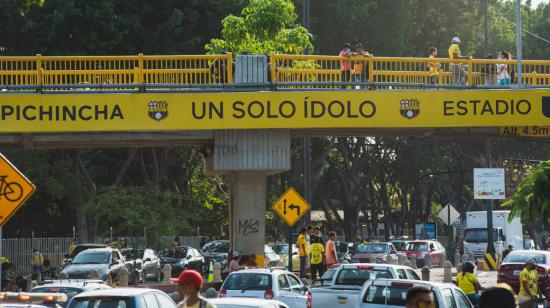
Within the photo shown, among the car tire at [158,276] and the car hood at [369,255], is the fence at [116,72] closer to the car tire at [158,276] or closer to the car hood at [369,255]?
the car tire at [158,276]

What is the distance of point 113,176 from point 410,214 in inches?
1223

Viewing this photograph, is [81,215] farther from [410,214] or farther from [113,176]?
[410,214]

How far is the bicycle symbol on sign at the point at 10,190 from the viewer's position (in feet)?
52.0

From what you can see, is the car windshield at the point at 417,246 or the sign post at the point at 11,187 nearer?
the sign post at the point at 11,187

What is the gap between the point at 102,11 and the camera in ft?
154

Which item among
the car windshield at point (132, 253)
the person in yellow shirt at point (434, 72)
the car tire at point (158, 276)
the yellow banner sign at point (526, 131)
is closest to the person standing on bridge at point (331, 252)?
the person in yellow shirt at point (434, 72)

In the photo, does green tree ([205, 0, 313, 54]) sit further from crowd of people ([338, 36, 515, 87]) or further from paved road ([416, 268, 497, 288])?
paved road ([416, 268, 497, 288])

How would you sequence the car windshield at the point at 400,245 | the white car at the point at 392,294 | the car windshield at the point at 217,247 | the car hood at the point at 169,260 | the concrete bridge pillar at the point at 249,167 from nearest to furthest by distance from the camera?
the white car at the point at 392,294 < the concrete bridge pillar at the point at 249,167 < the car hood at the point at 169,260 < the car windshield at the point at 217,247 < the car windshield at the point at 400,245

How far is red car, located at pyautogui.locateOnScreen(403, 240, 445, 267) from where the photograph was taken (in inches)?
2149

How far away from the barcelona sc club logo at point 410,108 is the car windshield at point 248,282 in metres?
8.50

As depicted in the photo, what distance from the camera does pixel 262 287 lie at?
76.0 ft

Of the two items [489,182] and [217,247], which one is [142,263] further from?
[489,182]

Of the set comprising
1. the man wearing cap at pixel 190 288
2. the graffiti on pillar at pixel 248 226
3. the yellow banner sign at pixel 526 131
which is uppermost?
the yellow banner sign at pixel 526 131

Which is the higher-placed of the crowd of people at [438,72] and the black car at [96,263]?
the crowd of people at [438,72]
